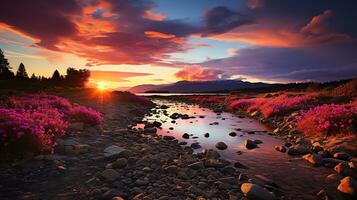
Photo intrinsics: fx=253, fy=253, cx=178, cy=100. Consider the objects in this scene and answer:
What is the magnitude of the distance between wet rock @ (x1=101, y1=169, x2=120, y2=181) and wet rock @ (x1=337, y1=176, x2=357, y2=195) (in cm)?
585

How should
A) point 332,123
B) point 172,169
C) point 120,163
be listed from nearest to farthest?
point 172,169 < point 120,163 < point 332,123

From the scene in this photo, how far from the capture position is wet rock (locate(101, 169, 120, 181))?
6641 mm

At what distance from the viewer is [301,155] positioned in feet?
32.5

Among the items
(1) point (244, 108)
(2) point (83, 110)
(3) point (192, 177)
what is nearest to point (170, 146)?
(3) point (192, 177)

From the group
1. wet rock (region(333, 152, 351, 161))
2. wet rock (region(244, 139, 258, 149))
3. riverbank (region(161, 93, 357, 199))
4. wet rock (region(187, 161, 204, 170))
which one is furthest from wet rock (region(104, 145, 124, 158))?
wet rock (region(333, 152, 351, 161))

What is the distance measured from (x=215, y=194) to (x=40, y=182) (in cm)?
432

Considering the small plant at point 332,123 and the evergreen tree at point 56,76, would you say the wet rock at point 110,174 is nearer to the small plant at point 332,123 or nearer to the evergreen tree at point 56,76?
the small plant at point 332,123

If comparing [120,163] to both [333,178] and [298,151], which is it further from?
[298,151]

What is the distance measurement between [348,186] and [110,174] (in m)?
6.16

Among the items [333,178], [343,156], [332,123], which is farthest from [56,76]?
[333,178]

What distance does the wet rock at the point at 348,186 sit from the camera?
20.7 ft

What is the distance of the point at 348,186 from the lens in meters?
6.44

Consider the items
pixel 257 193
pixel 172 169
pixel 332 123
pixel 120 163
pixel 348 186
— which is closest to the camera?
pixel 257 193

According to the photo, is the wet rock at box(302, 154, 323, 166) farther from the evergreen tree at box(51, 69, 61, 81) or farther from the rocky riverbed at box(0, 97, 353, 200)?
the evergreen tree at box(51, 69, 61, 81)
